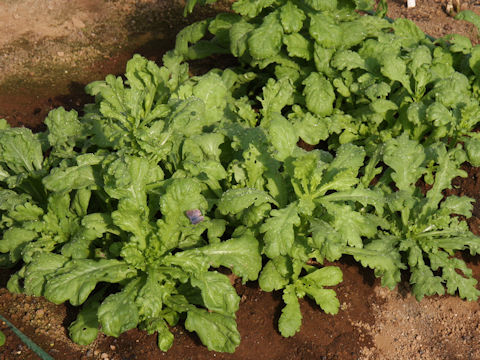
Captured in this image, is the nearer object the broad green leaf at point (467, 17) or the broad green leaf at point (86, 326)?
the broad green leaf at point (86, 326)

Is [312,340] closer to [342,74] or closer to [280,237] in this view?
[280,237]

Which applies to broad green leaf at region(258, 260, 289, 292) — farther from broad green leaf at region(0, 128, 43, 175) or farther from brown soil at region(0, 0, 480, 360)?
broad green leaf at region(0, 128, 43, 175)

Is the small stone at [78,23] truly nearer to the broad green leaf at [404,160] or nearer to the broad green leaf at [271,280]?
the broad green leaf at [404,160]

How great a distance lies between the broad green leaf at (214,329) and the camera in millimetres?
3189

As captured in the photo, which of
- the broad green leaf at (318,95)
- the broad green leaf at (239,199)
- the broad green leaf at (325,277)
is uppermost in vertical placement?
the broad green leaf at (239,199)

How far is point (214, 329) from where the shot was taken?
10.6ft

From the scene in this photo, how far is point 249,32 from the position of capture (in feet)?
15.7

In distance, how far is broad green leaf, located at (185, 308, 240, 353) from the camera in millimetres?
3189

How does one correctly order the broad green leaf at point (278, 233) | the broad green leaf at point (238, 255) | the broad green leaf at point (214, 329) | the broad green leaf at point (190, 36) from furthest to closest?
the broad green leaf at point (190, 36), the broad green leaf at point (238, 255), the broad green leaf at point (278, 233), the broad green leaf at point (214, 329)

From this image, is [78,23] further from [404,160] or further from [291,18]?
[404,160]

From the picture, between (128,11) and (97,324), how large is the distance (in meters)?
4.77

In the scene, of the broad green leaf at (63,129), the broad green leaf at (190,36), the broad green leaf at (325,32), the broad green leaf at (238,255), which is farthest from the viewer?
the broad green leaf at (190,36)

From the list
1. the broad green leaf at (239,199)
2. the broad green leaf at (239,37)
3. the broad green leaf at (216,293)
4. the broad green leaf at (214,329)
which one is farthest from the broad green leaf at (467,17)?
the broad green leaf at (214,329)

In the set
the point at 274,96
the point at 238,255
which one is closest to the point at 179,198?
the point at 238,255
